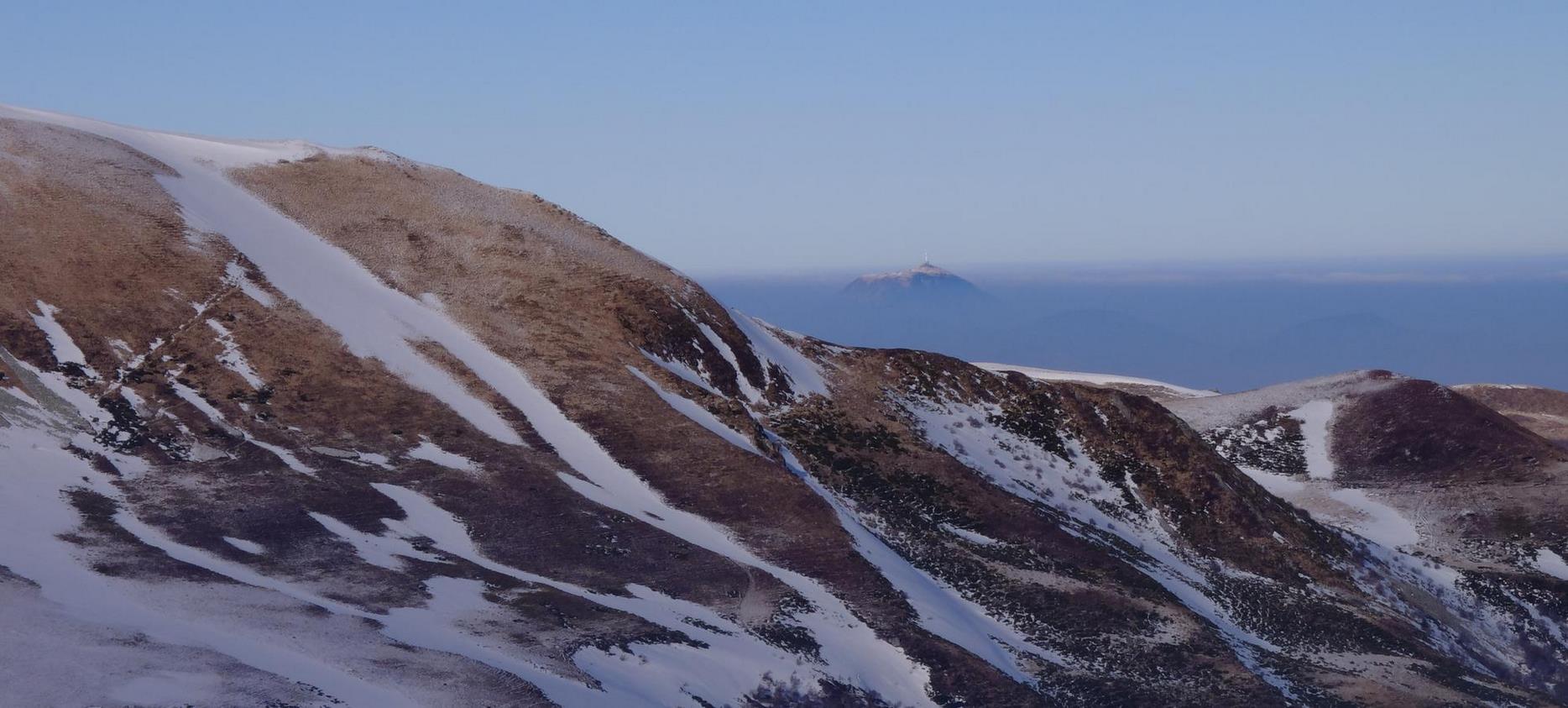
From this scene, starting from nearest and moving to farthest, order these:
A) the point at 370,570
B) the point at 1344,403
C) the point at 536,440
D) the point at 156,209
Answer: the point at 370,570 < the point at 536,440 < the point at 156,209 < the point at 1344,403

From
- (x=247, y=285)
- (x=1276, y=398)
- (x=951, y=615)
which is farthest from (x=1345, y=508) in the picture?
(x=247, y=285)

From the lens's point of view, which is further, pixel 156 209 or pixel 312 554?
pixel 156 209

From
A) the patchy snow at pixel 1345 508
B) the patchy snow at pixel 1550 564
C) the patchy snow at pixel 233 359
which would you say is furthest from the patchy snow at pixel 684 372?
the patchy snow at pixel 1550 564

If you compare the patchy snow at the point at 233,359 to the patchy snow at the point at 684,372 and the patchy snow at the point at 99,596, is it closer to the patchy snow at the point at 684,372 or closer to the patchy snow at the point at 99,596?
the patchy snow at the point at 99,596

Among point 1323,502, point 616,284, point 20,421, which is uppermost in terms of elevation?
point 616,284

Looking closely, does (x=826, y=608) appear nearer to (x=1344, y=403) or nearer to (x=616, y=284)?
(x=616, y=284)

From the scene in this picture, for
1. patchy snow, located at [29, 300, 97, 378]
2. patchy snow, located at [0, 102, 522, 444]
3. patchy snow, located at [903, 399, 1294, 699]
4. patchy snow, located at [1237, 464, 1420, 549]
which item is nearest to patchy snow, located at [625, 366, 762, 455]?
patchy snow, located at [0, 102, 522, 444]

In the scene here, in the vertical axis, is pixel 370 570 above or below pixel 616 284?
below

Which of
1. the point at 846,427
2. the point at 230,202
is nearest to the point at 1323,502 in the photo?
the point at 846,427
